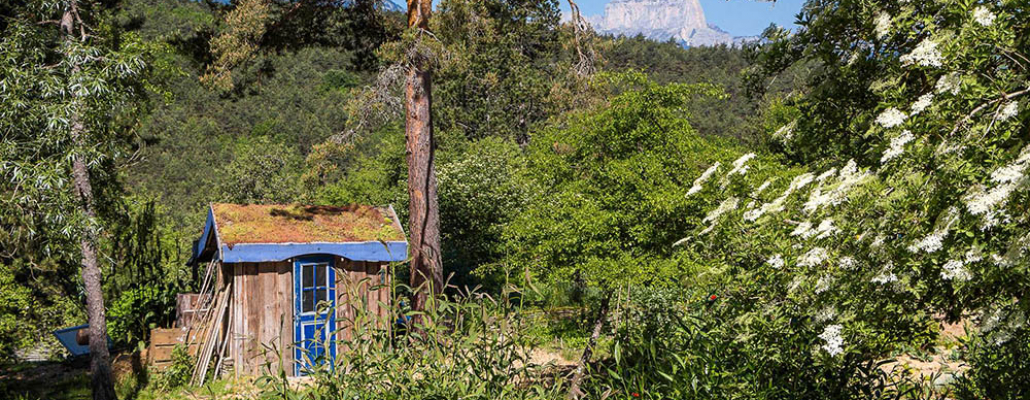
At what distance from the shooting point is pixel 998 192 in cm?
265

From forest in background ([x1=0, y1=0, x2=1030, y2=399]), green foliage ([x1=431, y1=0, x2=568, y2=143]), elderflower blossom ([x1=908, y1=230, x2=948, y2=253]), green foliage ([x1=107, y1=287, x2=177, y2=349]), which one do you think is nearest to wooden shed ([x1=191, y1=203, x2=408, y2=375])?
forest in background ([x1=0, y1=0, x2=1030, y2=399])

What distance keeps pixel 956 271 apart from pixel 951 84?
0.88 meters

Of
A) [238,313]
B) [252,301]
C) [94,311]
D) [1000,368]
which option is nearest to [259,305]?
[252,301]

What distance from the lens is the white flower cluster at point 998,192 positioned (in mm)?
2635

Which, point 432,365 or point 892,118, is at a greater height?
point 892,118

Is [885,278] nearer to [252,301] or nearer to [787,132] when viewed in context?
[787,132]

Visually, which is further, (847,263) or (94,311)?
(94,311)

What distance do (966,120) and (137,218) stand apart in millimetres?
17024

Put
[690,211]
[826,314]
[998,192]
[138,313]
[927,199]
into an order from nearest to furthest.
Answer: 1. [998,192]
2. [927,199]
3. [826,314]
4. [690,211]
5. [138,313]

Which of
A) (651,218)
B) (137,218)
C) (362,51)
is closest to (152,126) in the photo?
(137,218)

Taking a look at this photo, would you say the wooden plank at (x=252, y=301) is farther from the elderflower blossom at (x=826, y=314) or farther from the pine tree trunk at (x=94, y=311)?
the elderflower blossom at (x=826, y=314)

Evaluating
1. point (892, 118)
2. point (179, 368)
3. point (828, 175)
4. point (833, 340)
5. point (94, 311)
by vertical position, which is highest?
point (892, 118)

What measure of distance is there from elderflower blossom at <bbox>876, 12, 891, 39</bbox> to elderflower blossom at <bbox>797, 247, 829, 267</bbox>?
123 cm

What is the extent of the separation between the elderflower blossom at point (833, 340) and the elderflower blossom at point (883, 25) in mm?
1571
